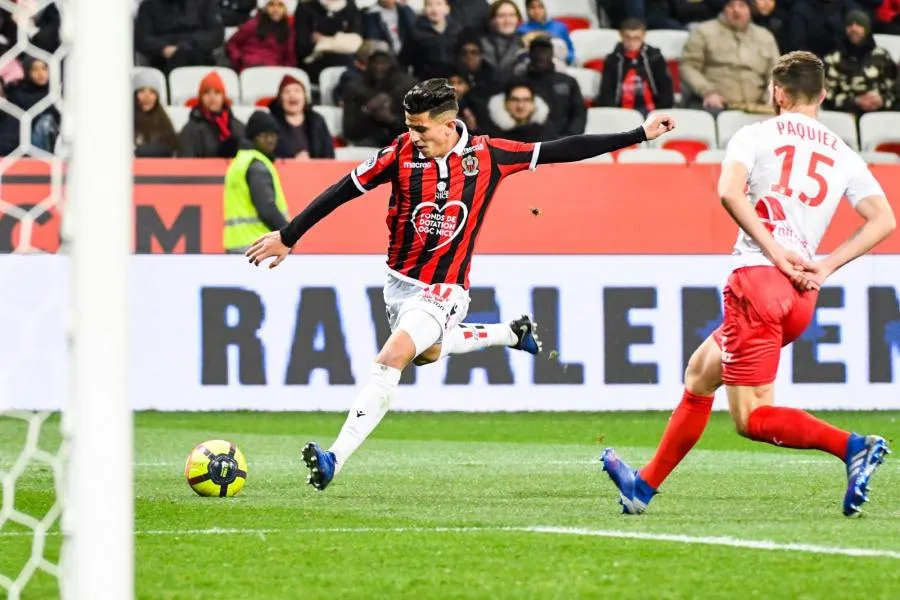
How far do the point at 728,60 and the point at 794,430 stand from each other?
957 cm

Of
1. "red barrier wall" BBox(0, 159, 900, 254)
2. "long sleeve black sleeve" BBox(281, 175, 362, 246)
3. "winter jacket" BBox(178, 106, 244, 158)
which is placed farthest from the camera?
"winter jacket" BBox(178, 106, 244, 158)

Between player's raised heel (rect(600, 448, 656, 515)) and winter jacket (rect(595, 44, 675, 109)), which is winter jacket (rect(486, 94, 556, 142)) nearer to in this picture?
winter jacket (rect(595, 44, 675, 109))

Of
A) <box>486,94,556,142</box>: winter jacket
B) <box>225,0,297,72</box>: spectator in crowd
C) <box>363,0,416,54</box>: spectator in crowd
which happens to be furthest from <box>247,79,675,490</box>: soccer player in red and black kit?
<box>363,0,416,54</box>: spectator in crowd

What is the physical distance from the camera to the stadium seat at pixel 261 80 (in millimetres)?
14672

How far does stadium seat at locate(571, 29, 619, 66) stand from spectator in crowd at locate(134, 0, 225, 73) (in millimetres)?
3225

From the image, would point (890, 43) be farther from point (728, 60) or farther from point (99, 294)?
point (99, 294)

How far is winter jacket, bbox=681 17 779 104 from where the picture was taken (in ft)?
50.2

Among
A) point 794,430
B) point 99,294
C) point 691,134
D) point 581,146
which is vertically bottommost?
point 794,430

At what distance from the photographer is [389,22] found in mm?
15281

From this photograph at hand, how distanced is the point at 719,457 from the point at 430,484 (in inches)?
82.7

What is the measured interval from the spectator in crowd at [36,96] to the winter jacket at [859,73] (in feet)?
22.1

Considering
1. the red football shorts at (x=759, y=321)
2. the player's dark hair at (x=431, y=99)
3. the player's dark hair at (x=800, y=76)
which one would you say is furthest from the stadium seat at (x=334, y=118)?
the red football shorts at (x=759, y=321)

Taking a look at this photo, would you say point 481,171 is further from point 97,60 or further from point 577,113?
point 577,113

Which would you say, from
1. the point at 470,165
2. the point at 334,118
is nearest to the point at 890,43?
the point at 334,118
